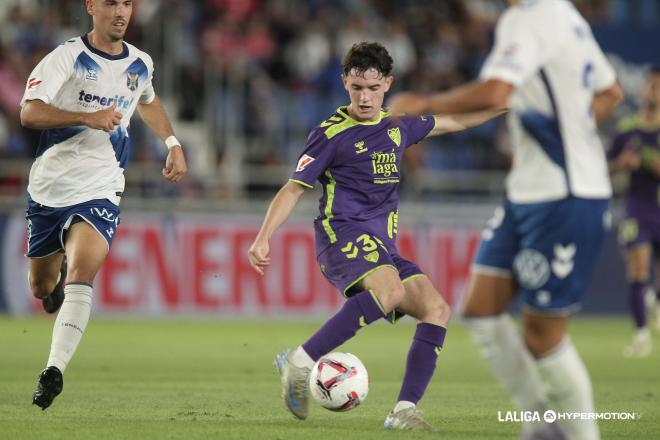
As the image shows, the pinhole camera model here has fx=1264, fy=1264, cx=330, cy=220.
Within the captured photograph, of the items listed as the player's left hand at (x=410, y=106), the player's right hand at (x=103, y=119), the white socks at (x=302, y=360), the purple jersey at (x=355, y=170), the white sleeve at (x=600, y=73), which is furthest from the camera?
the purple jersey at (x=355, y=170)

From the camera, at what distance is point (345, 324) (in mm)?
7238

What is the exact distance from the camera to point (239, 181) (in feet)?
60.6

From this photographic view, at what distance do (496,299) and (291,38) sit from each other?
14787mm

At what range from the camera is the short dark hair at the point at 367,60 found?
24.4ft

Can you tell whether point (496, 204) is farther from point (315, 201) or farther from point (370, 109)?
point (370, 109)

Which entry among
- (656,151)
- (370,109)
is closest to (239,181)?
(656,151)

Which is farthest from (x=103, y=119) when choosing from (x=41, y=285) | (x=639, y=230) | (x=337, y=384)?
(x=639, y=230)

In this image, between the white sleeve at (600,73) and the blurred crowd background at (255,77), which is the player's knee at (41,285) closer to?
the white sleeve at (600,73)

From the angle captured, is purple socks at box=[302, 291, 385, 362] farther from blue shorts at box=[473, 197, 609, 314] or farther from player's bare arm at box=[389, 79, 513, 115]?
player's bare arm at box=[389, 79, 513, 115]

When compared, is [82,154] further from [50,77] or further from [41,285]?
[41,285]

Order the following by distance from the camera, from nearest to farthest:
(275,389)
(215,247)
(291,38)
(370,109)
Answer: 1. (370,109)
2. (275,389)
3. (215,247)
4. (291,38)

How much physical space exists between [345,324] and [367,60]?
5.11ft

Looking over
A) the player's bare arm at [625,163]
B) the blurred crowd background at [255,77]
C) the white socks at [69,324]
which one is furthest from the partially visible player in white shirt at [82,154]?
the blurred crowd background at [255,77]

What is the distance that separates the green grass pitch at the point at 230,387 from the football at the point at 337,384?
0.47 ft
